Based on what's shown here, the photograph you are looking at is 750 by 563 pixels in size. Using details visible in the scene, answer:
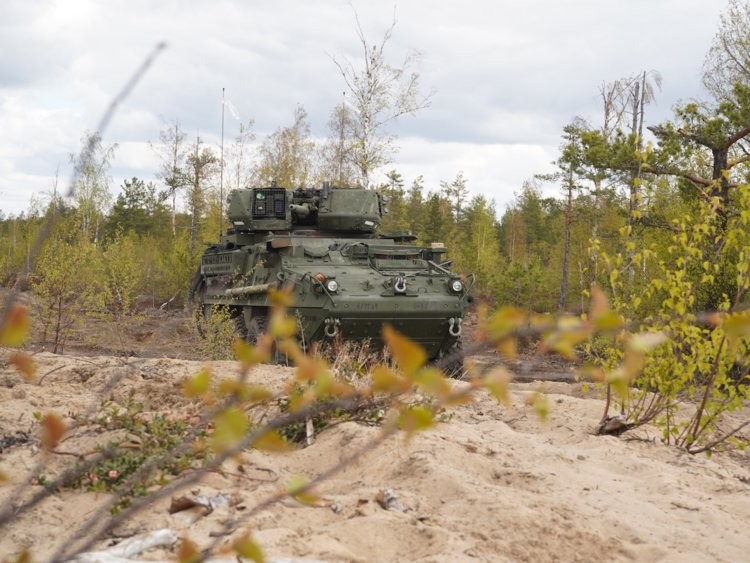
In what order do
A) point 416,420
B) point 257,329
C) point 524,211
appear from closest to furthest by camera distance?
1. point 416,420
2. point 257,329
3. point 524,211

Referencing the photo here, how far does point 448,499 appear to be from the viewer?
14.6ft

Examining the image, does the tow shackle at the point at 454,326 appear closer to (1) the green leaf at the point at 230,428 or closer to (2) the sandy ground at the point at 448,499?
(2) the sandy ground at the point at 448,499

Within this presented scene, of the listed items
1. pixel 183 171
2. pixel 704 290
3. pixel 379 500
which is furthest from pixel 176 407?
pixel 183 171

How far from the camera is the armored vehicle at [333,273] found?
34.7 feet

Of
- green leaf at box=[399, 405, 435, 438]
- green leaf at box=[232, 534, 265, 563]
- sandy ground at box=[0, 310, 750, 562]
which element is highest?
green leaf at box=[399, 405, 435, 438]

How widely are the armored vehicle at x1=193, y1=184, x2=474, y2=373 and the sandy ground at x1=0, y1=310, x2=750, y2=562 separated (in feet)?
11.9

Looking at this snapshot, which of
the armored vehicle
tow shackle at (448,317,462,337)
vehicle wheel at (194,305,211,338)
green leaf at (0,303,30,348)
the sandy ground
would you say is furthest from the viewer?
vehicle wheel at (194,305,211,338)

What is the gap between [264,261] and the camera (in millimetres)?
12234

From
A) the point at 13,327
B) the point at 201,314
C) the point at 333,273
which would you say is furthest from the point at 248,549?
the point at 201,314

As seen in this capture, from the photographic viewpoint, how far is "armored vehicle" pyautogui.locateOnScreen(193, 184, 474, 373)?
1057cm

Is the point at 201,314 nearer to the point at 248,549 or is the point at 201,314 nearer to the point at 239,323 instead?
the point at 239,323

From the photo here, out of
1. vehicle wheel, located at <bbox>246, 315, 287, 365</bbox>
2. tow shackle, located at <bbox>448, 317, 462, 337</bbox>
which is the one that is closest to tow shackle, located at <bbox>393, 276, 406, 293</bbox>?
tow shackle, located at <bbox>448, 317, 462, 337</bbox>

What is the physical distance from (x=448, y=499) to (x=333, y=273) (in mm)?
6749

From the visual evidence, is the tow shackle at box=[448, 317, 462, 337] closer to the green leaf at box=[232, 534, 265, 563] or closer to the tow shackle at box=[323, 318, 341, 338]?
the tow shackle at box=[323, 318, 341, 338]
